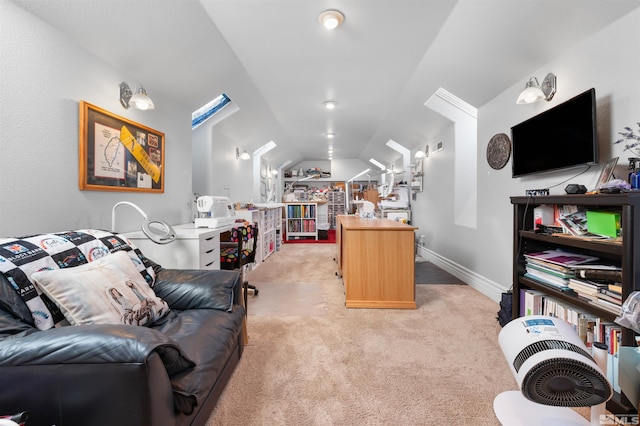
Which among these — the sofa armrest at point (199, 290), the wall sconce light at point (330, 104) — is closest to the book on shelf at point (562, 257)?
the sofa armrest at point (199, 290)

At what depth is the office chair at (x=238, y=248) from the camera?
9.18 feet

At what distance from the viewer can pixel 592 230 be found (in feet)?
5.15

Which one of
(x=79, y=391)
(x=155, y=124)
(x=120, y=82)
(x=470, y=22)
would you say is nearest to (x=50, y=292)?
(x=79, y=391)

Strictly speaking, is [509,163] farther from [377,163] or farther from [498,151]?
[377,163]

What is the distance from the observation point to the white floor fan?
2.95 feet

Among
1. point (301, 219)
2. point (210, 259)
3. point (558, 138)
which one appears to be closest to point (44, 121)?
point (210, 259)

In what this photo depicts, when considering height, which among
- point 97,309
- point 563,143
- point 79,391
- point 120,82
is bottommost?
point 79,391

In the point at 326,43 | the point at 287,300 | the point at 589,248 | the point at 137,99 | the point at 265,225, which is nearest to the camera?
the point at 589,248

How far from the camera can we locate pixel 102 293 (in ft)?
3.79

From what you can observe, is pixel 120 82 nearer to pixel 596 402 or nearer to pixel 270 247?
pixel 596 402

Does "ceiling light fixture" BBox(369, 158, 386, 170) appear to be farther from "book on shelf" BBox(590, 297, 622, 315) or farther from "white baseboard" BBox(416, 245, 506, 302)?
"book on shelf" BBox(590, 297, 622, 315)

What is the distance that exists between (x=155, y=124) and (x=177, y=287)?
1705 millimetres

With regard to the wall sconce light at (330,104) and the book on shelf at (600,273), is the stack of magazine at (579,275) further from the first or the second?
the wall sconce light at (330,104)

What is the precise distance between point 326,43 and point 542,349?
249 centimetres
